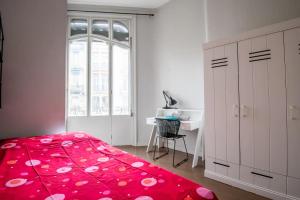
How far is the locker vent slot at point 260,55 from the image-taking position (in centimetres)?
212

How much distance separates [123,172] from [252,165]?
5.34ft

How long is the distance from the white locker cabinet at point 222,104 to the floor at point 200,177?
311 millimetres

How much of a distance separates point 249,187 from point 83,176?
74.2 inches

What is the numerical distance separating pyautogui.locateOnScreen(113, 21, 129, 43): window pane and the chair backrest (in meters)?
2.12

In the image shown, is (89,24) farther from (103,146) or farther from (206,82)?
(103,146)

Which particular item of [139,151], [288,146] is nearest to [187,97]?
[139,151]

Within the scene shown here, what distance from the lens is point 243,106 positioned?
7.60 ft

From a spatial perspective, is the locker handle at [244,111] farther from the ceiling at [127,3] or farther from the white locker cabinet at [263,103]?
the ceiling at [127,3]

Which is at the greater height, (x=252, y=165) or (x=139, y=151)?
(x=252, y=165)

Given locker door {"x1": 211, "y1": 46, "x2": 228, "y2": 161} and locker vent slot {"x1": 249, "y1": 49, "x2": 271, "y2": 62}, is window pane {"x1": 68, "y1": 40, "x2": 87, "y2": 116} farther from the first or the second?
locker vent slot {"x1": 249, "y1": 49, "x2": 271, "y2": 62}

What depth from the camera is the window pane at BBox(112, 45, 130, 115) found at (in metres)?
4.31

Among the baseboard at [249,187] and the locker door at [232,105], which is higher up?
the locker door at [232,105]

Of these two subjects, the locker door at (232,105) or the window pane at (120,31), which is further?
the window pane at (120,31)

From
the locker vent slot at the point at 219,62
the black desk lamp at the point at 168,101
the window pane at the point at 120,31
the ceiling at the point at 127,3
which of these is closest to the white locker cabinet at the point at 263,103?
the locker vent slot at the point at 219,62
